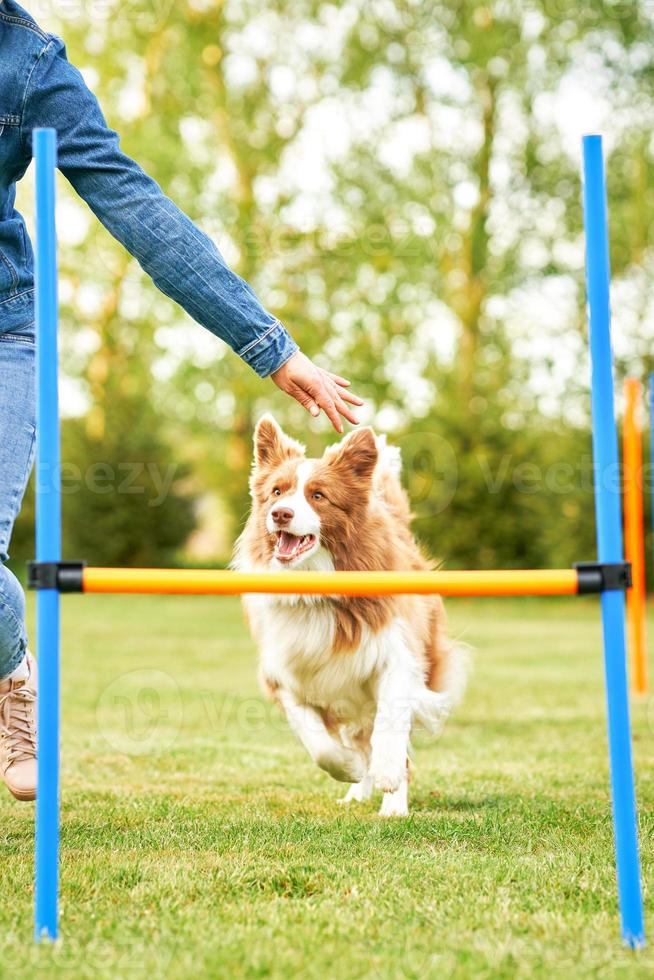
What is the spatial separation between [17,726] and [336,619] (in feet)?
3.38

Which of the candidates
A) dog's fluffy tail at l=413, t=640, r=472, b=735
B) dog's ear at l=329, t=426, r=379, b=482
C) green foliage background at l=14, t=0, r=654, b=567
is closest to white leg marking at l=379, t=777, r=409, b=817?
dog's fluffy tail at l=413, t=640, r=472, b=735

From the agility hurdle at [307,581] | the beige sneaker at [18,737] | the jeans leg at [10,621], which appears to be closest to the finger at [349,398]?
the agility hurdle at [307,581]

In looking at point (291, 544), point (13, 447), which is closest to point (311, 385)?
point (13, 447)

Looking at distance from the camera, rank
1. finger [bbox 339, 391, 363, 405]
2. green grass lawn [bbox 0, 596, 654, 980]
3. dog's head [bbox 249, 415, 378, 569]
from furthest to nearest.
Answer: dog's head [bbox 249, 415, 378, 569], finger [bbox 339, 391, 363, 405], green grass lawn [bbox 0, 596, 654, 980]

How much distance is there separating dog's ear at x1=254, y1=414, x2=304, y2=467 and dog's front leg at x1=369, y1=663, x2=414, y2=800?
0.75 m

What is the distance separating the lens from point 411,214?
1839 cm

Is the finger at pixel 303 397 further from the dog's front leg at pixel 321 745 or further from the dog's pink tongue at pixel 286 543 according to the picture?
the dog's front leg at pixel 321 745

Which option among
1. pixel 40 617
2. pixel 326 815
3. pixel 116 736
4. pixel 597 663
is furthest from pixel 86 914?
pixel 597 663

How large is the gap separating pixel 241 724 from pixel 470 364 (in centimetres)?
1329

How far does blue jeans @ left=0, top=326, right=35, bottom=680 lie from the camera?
2451mm

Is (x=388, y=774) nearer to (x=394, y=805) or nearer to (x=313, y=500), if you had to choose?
(x=394, y=805)

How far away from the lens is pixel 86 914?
215 cm

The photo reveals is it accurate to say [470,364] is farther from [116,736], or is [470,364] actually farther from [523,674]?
[116,736]

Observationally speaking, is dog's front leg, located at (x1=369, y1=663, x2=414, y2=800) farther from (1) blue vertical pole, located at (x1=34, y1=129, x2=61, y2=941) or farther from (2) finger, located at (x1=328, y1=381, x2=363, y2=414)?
(1) blue vertical pole, located at (x1=34, y1=129, x2=61, y2=941)
